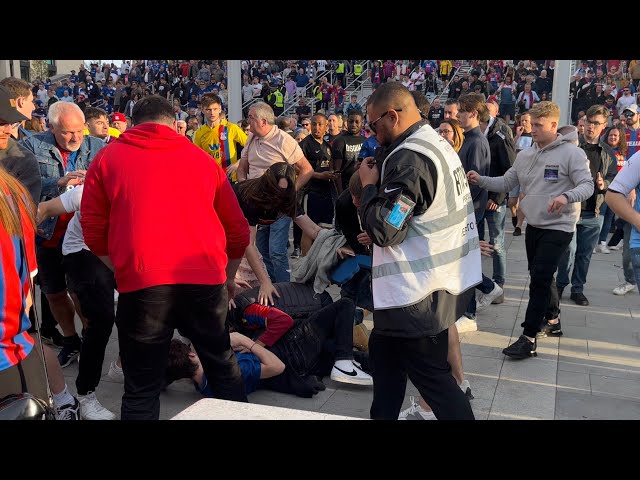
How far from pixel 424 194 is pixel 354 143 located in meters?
5.46

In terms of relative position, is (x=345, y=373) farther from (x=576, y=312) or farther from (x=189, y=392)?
(x=576, y=312)

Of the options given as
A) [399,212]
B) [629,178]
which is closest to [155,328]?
[399,212]

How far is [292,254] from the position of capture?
884 cm

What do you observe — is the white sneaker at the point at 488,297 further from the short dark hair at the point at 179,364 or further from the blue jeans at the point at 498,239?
the short dark hair at the point at 179,364

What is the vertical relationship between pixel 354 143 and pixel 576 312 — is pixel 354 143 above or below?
above

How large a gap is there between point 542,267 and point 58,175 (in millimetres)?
3513

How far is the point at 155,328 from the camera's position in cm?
299

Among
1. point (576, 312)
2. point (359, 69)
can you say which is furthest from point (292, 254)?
point (359, 69)

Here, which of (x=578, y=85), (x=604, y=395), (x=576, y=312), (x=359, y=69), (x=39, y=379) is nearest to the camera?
(x=39, y=379)

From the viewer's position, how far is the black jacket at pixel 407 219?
9.20 ft

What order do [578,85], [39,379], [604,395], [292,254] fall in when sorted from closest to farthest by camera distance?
[39,379]
[604,395]
[292,254]
[578,85]

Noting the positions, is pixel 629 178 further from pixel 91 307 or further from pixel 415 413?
pixel 91 307

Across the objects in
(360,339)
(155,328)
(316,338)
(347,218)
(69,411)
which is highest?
(347,218)
